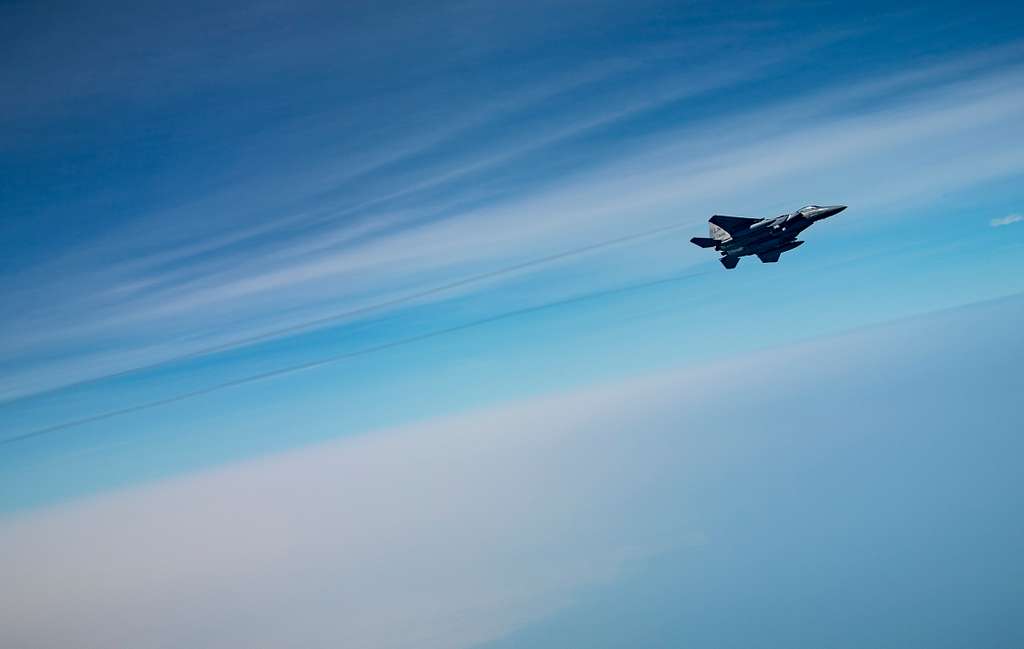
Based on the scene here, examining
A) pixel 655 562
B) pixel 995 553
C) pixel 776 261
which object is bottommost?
pixel 655 562

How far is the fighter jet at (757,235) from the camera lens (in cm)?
2252

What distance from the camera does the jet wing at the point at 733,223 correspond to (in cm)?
2328

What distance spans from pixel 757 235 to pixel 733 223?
4.23ft

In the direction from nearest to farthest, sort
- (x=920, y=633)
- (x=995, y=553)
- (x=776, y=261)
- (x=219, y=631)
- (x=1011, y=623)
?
(x=776, y=261)
(x=1011, y=623)
(x=920, y=633)
(x=995, y=553)
(x=219, y=631)

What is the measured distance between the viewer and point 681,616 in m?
146

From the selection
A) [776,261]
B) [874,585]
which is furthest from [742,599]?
[776,261]

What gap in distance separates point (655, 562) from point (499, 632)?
A: 7484cm

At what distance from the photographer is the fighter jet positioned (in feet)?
73.9

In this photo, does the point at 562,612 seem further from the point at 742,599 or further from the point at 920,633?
the point at 920,633

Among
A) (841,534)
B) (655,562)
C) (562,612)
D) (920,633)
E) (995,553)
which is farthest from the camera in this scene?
(655,562)

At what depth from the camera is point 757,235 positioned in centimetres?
2353

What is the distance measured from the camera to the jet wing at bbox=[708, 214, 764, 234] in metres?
23.3

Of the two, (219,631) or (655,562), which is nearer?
(219,631)

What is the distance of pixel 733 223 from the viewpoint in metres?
23.4
